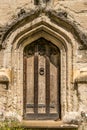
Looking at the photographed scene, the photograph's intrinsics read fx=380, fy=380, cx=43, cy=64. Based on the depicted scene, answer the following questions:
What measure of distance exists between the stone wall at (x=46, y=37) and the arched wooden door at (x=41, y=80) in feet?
0.61

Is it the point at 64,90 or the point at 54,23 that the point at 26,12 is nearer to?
the point at 54,23

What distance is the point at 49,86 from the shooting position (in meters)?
8.63

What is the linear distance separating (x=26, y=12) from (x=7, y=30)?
580mm

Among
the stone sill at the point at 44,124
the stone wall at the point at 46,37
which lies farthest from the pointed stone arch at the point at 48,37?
the stone sill at the point at 44,124

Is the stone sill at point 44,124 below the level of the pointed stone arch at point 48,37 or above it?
below

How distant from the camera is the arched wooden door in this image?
8.59 m

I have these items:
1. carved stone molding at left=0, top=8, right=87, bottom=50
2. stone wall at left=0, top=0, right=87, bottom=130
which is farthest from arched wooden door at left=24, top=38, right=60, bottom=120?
carved stone molding at left=0, top=8, right=87, bottom=50

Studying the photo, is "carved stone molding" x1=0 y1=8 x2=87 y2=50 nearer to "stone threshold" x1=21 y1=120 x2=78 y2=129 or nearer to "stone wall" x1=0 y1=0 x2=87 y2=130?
"stone wall" x1=0 y1=0 x2=87 y2=130

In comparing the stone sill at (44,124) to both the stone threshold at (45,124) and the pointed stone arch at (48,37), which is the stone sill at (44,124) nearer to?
the stone threshold at (45,124)

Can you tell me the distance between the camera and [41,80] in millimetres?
8648

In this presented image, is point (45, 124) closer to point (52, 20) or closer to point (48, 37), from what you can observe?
point (48, 37)

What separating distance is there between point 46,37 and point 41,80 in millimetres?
982

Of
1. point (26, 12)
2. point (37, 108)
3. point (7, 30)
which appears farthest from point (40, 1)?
point (37, 108)

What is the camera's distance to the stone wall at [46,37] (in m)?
8.30
